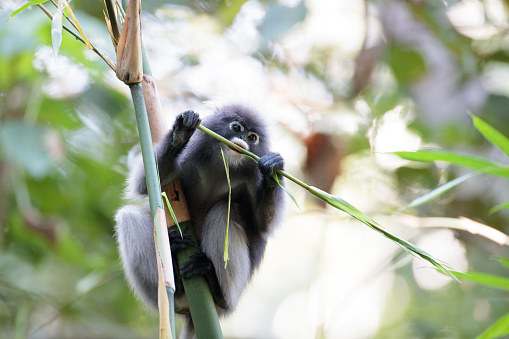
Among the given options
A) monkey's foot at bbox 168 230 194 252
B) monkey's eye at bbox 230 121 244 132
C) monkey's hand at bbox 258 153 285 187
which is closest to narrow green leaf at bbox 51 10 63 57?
monkey's foot at bbox 168 230 194 252

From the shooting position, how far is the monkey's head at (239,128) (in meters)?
3.46

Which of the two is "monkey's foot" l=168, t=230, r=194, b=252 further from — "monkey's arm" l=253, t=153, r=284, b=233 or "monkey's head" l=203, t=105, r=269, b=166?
"monkey's head" l=203, t=105, r=269, b=166

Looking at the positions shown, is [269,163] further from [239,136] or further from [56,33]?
[56,33]

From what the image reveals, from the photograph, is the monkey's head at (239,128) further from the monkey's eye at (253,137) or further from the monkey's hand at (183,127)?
the monkey's hand at (183,127)

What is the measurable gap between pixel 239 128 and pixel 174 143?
0.89m

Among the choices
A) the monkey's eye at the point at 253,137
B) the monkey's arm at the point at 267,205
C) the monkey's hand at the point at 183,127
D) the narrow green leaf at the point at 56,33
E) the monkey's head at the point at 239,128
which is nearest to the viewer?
the narrow green leaf at the point at 56,33

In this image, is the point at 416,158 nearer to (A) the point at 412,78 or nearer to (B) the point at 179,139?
(B) the point at 179,139

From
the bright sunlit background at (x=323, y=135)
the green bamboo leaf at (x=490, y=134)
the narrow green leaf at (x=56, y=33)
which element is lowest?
the bright sunlit background at (x=323, y=135)

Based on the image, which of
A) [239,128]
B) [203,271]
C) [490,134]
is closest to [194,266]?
[203,271]

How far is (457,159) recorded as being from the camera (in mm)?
2496

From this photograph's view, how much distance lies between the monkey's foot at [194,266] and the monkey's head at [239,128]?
732mm

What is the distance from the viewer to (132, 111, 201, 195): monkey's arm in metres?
2.54

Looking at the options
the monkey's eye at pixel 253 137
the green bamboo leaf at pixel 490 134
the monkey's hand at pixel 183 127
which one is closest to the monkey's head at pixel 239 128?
the monkey's eye at pixel 253 137

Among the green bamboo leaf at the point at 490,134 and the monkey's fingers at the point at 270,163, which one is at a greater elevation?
the green bamboo leaf at the point at 490,134
